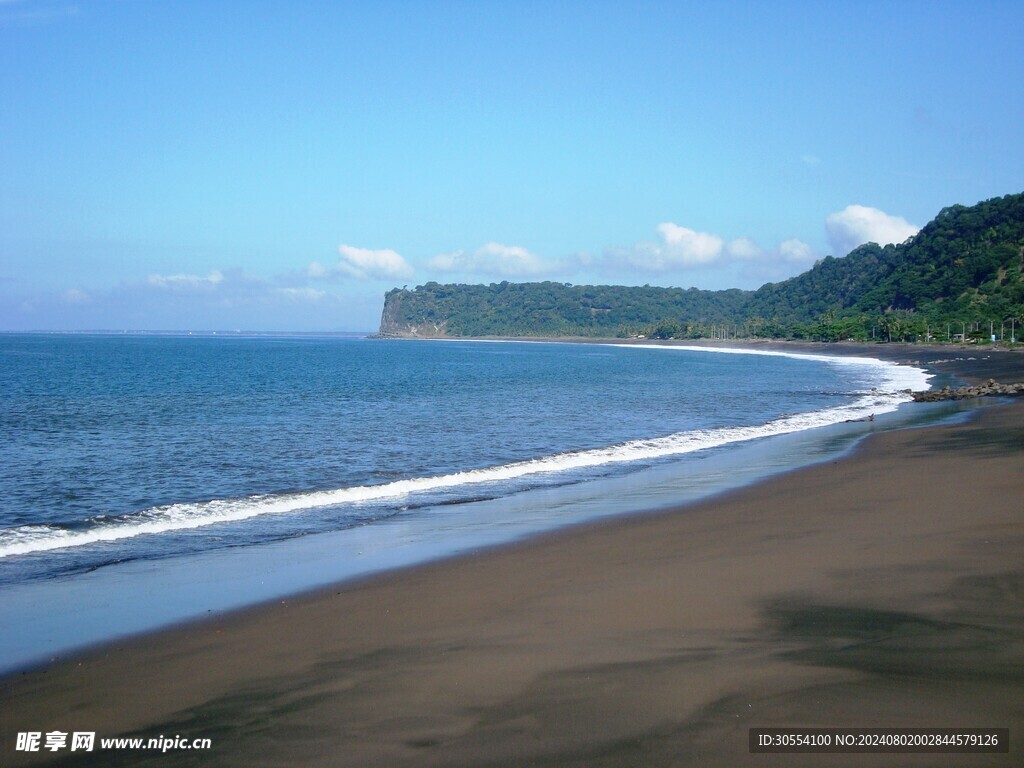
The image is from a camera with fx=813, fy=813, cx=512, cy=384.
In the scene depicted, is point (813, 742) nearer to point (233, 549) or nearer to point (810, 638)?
point (810, 638)

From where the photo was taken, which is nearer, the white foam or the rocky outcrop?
the white foam

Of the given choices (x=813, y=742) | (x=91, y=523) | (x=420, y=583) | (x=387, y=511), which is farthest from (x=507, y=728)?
(x=91, y=523)

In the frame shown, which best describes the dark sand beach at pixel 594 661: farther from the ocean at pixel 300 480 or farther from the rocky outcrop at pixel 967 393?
the rocky outcrop at pixel 967 393

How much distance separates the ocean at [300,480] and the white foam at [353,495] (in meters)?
0.06

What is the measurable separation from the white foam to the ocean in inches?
2.2

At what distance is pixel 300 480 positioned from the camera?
16344 mm

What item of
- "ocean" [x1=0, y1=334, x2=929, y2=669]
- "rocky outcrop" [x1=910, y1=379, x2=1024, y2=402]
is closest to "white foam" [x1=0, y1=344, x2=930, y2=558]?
"ocean" [x1=0, y1=334, x2=929, y2=669]

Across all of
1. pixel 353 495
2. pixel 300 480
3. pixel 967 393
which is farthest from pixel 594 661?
pixel 967 393

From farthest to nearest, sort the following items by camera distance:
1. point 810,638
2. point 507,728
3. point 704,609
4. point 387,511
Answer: point 387,511 < point 704,609 < point 810,638 < point 507,728

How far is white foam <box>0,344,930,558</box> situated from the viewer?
463 inches

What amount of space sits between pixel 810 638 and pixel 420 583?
415 centimetres

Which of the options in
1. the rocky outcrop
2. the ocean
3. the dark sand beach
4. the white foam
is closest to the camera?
the dark sand beach

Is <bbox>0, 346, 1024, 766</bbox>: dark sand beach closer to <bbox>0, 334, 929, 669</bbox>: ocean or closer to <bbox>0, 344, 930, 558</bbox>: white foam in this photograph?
<bbox>0, 334, 929, 669</bbox>: ocean

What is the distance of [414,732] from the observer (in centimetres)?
509
